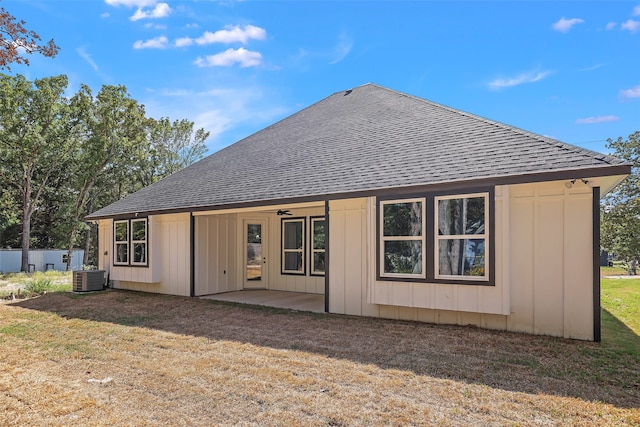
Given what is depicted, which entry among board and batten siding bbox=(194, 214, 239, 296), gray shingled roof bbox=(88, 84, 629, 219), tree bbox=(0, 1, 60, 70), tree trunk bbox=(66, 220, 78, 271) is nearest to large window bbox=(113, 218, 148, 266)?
gray shingled roof bbox=(88, 84, 629, 219)

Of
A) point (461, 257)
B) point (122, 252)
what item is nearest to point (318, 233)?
point (461, 257)

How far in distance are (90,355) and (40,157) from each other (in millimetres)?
19229

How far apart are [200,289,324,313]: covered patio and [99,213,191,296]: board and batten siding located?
1.02 m

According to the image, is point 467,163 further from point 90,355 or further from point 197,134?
point 197,134

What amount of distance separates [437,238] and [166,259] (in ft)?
25.2

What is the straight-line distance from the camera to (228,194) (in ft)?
30.6

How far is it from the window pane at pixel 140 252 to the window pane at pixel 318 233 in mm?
4753

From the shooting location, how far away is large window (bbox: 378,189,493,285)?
5840 mm

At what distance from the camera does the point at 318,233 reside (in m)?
10.5

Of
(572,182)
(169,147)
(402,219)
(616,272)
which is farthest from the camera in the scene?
(169,147)

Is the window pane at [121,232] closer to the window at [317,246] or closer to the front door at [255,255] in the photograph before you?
the front door at [255,255]

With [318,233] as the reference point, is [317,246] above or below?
below

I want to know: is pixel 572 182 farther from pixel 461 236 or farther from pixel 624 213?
pixel 624 213

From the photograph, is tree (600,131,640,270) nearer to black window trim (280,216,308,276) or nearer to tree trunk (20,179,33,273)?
black window trim (280,216,308,276)
